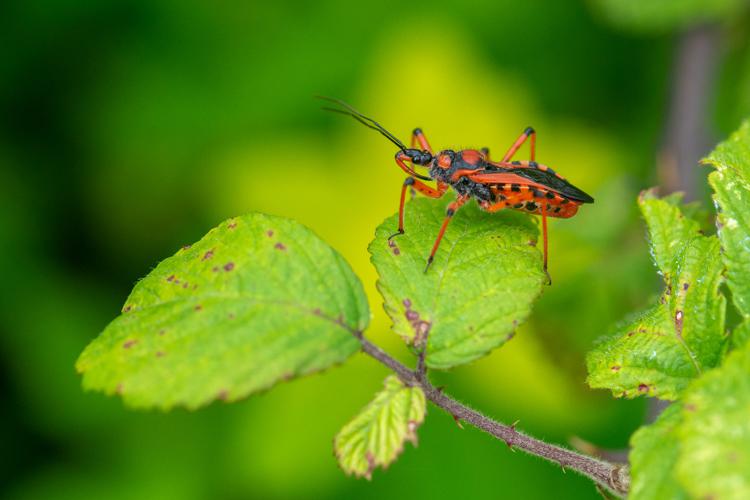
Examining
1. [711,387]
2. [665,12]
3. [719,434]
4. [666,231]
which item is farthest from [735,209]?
[665,12]

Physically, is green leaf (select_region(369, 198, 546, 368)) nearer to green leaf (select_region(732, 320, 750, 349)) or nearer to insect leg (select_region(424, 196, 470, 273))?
insect leg (select_region(424, 196, 470, 273))

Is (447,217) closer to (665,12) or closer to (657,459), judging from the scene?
(657,459)

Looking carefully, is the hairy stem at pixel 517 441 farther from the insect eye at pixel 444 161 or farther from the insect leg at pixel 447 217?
the insect eye at pixel 444 161

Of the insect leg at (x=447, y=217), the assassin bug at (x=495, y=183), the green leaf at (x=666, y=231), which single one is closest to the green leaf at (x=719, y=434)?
the green leaf at (x=666, y=231)

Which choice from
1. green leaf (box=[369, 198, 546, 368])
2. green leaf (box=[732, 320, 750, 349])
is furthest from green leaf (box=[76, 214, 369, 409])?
green leaf (box=[732, 320, 750, 349])

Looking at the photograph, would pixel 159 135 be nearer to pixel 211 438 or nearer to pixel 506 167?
pixel 211 438
